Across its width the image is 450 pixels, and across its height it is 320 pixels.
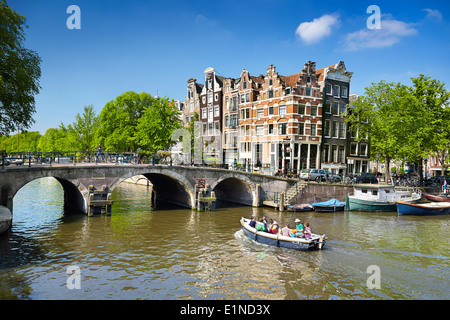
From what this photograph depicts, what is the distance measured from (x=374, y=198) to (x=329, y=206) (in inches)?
228

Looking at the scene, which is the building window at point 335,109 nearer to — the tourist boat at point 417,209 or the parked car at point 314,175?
the parked car at point 314,175

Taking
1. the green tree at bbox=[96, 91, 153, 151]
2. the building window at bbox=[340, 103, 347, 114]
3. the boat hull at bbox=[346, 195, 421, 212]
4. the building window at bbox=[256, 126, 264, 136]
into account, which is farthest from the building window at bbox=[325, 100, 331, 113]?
the green tree at bbox=[96, 91, 153, 151]

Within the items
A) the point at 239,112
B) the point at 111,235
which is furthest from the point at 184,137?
the point at 111,235

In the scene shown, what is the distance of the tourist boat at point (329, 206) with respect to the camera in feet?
114

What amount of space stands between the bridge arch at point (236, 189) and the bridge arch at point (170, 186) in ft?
9.61

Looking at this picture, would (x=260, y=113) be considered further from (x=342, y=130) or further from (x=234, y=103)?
(x=342, y=130)

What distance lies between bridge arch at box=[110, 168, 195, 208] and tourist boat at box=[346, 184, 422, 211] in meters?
17.9

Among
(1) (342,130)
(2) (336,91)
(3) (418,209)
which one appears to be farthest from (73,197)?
(2) (336,91)

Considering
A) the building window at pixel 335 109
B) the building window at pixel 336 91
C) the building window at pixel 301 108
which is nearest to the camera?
the building window at pixel 301 108

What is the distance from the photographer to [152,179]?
135ft

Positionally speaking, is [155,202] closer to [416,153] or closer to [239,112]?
[239,112]

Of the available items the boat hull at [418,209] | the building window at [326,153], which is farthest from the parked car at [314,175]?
the boat hull at [418,209]

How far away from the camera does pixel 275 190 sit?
127 ft

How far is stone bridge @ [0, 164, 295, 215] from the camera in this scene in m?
25.7
